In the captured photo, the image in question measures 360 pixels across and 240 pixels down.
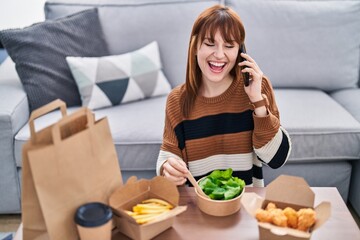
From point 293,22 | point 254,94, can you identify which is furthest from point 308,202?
point 293,22

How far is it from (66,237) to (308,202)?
1.96ft

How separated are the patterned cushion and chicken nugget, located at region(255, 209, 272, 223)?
1287mm

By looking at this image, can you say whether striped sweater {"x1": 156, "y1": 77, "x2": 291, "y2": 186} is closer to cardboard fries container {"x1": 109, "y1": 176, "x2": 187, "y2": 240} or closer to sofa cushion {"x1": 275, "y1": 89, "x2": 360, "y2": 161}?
cardboard fries container {"x1": 109, "y1": 176, "x2": 187, "y2": 240}

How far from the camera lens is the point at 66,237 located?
3.40 ft

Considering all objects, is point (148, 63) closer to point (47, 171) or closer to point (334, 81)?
point (334, 81)

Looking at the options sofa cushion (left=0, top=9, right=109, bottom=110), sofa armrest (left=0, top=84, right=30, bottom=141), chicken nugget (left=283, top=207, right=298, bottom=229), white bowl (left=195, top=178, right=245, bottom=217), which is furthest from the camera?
sofa cushion (left=0, top=9, right=109, bottom=110)

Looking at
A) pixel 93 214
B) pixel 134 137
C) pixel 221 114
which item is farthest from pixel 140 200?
pixel 134 137

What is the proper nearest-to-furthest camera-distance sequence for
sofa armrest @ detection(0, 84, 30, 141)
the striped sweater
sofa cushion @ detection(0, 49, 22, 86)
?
the striped sweater → sofa armrest @ detection(0, 84, 30, 141) → sofa cushion @ detection(0, 49, 22, 86)

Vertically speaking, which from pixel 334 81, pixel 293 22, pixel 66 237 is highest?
pixel 293 22

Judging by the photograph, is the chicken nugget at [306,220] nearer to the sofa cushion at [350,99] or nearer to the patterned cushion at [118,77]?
the sofa cushion at [350,99]

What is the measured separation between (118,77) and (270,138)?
1.07 metres

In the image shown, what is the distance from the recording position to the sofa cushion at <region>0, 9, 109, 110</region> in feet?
7.15

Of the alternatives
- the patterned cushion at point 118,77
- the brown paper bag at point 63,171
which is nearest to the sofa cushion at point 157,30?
the patterned cushion at point 118,77

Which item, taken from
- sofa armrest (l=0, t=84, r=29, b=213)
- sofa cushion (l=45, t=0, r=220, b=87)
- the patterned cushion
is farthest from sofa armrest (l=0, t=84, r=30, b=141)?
sofa cushion (l=45, t=0, r=220, b=87)
